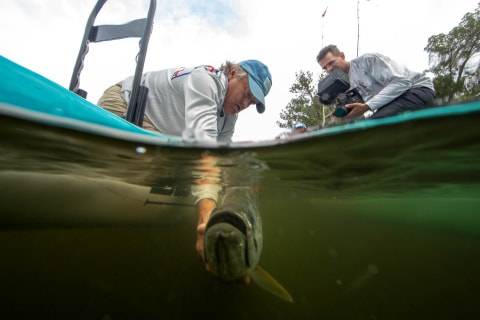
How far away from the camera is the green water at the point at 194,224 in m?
2.15

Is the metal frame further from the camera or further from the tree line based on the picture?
the tree line

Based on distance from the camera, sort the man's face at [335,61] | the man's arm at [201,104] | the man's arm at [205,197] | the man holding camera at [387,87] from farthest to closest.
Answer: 1. the man's face at [335,61]
2. the man holding camera at [387,87]
3. the man's arm at [201,104]
4. the man's arm at [205,197]

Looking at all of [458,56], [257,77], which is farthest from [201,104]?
[458,56]

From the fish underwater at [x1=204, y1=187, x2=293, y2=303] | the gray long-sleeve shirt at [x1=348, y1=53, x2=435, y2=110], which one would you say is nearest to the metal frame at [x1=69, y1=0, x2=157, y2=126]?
the fish underwater at [x1=204, y1=187, x2=293, y2=303]

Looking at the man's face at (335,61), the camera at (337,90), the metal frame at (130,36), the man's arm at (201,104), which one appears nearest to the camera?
the man's arm at (201,104)

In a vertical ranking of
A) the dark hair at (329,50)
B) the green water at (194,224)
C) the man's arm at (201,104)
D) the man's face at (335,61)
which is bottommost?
the green water at (194,224)

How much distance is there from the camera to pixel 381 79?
338 centimetres

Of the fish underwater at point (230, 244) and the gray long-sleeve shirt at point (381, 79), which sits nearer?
the fish underwater at point (230, 244)

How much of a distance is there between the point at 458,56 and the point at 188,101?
17.8m

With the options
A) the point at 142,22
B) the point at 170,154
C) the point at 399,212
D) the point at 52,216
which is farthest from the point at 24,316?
the point at 399,212

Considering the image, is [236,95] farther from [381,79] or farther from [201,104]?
[381,79]

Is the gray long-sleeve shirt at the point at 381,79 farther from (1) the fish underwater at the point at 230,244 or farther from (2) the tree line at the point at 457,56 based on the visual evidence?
(2) the tree line at the point at 457,56

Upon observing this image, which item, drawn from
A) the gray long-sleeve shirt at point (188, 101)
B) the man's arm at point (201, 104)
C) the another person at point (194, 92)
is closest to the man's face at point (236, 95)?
the another person at point (194, 92)

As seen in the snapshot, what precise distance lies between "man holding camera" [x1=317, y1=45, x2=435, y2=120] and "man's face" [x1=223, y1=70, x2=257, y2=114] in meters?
1.31
